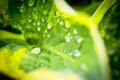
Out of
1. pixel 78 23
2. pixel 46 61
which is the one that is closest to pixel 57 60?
pixel 46 61

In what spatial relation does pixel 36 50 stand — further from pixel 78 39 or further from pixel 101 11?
pixel 101 11

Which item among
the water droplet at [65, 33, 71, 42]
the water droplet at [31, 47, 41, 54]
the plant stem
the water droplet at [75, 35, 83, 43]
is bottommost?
the water droplet at [31, 47, 41, 54]

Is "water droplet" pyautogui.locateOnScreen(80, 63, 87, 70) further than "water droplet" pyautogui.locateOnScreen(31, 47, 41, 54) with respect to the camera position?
No

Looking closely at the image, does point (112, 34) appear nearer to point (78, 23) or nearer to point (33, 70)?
point (78, 23)

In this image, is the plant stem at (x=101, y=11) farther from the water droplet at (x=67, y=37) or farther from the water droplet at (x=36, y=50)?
the water droplet at (x=36, y=50)

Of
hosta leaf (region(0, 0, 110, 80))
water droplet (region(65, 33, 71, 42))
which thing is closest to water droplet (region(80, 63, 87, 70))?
hosta leaf (region(0, 0, 110, 80))

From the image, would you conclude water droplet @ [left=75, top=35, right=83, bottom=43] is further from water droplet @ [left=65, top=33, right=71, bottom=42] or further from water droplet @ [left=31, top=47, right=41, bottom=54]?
water droplet @ [left=31, top=47, right=41, bottom=54]

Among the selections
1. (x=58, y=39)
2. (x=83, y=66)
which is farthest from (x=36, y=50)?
(x=83, y=66)
